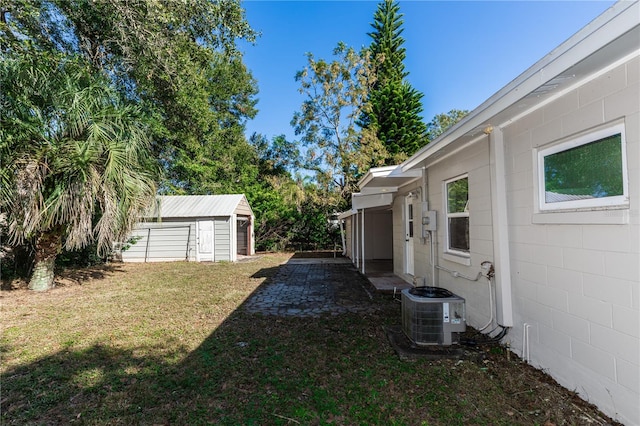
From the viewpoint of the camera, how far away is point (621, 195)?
238 cm

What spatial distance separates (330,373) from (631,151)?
3.22 metres

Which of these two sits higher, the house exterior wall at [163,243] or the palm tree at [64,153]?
the palm tree at [64,153]

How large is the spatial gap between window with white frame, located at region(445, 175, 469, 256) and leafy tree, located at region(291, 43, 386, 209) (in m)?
14.1

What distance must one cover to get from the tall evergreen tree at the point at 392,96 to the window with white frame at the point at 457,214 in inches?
570

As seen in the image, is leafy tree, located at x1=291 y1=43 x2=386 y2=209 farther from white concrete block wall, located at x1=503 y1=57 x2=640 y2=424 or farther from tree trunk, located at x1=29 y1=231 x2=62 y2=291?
white concrete block wall, located at x1=503 y1=57 x2=640 y2=424

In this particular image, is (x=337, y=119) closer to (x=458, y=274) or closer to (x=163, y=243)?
(x=163, y=243)

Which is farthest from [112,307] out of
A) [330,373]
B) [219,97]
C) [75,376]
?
[219,97]

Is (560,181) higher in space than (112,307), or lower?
higher

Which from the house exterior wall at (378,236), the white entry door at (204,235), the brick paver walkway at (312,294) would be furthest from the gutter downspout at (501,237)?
the white entry door at (204,235)

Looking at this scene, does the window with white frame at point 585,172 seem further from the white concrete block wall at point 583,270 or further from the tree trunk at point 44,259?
the tree trunk at point 44,259

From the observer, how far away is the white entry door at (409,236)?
26.5ft

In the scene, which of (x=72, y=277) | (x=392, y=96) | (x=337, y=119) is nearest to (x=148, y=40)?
(x=72, y=277)

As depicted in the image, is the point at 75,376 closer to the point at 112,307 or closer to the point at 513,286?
the point at 112,307

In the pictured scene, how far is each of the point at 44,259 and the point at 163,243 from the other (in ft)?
22.1
